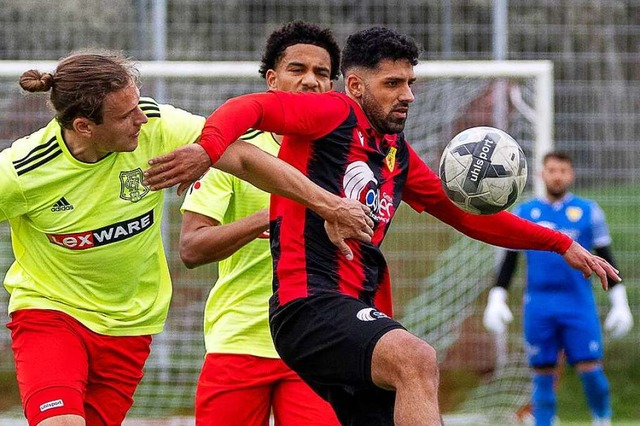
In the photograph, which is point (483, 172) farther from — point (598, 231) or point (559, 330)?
point (559, 330)

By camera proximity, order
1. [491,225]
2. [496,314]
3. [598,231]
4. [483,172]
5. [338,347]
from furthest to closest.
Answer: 1. [598,231]
2. [496,314]
3. [491,225]
4. [483,172]
5. [338,347]

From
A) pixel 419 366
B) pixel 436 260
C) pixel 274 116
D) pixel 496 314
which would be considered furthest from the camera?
pixel 436 260

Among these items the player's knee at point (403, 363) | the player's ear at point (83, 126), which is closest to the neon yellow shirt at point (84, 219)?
the player's ear at point (83, 126)

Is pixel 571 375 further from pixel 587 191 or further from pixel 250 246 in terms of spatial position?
pixel 250 246

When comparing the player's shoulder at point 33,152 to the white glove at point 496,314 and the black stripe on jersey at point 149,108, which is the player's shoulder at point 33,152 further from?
the white glove at point 496,314

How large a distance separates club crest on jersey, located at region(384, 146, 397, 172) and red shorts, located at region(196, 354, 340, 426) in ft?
3.20

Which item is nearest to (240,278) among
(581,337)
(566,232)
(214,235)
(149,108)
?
(214,235)

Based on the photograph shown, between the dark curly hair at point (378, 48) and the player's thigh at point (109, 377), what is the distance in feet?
4.81

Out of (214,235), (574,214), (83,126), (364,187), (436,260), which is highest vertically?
(83,126)

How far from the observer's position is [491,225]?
205 inches

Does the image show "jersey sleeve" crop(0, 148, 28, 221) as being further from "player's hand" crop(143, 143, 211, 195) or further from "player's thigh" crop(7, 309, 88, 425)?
"player's hand" crop(143, 143, 211, 195)

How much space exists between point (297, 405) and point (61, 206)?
1.25m

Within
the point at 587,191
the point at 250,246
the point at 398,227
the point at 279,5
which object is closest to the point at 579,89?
the point at 587,191

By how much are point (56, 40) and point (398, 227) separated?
126 inches
